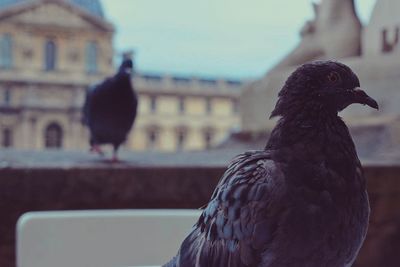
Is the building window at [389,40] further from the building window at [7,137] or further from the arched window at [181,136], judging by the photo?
the building window at [7,137]

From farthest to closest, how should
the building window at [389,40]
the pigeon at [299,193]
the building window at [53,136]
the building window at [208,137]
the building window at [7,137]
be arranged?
the building window at [208,137] → the building window at [53,136] → the building window at [7,137] → the building window at [389,40] → the pigeon at [299,193]

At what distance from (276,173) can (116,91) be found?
0.80m

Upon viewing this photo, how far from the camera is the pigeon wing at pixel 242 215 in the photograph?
0.28m

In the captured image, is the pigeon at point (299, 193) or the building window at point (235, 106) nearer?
the pigeon at point (299, 193)

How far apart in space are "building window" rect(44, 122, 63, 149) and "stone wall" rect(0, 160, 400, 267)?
3.93 ft

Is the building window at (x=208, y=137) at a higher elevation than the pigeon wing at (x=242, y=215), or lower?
lower

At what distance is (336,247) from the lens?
28 cm

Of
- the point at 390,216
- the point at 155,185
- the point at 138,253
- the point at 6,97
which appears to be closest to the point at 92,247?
the point at 138,253

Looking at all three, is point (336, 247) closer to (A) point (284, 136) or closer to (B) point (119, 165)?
(A) point (284, 136)

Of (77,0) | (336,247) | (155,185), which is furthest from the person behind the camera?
(77,0)

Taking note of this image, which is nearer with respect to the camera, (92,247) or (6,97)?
(92,247)

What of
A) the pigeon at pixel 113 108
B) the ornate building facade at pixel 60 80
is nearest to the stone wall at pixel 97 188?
the pigeon at pixel 113 108

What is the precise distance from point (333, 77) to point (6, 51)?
78.6 inches

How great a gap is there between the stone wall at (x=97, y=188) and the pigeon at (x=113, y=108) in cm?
10
